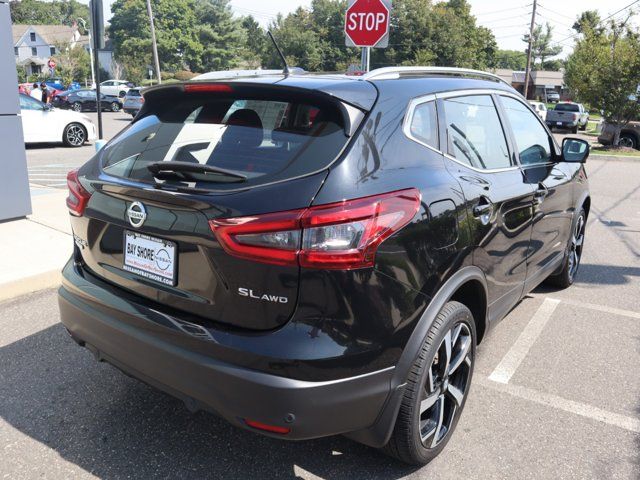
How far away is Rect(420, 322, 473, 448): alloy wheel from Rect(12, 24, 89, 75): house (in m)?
93.1

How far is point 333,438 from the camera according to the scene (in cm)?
286

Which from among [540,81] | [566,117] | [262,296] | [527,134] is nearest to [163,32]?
[540,81]

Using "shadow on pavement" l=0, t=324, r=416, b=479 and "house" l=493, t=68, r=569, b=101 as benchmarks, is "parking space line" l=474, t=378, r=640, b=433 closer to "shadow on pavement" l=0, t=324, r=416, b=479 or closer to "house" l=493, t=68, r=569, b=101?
"shadow on pavement" l=0, t=324, r=416, b=479

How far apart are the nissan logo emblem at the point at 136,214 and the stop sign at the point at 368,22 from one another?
18.9 ft

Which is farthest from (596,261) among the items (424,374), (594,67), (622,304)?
(594,67)

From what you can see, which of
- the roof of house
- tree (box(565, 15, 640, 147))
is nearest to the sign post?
tree (box(565, 15, 640, 147))

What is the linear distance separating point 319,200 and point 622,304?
160 inches

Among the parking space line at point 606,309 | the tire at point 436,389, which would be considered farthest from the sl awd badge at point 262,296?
the parking space line at point 606,309

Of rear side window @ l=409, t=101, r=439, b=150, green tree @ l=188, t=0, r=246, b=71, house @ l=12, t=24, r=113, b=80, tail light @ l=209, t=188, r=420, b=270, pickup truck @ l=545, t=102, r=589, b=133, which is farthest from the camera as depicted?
house @ l=12, t=24, r=113, b=80

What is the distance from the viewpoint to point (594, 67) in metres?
20.1

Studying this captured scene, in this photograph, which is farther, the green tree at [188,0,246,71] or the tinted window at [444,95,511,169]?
the green tree at [188,0,246,71]

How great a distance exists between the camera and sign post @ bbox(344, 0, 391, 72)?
732cm

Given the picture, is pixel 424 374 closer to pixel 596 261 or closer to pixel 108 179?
pixel 108 179

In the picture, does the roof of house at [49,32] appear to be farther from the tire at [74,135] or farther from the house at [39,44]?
the tire at [74,135]
